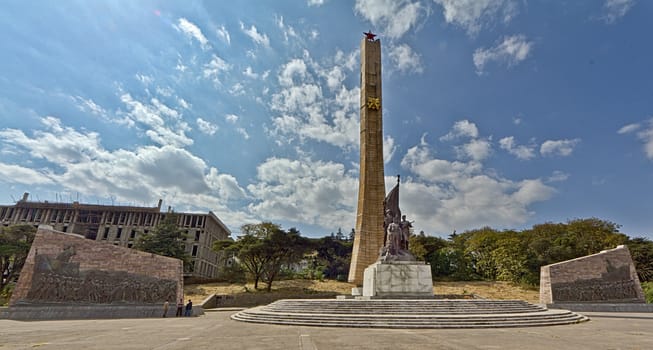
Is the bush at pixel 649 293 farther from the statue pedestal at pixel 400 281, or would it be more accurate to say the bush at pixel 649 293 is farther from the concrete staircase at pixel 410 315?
the statue pedestal at pixel 400 281

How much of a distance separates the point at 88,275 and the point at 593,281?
25363 millimetres

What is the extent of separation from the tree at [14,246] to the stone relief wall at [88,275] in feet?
44.4

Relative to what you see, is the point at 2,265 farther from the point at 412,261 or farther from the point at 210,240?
the point at 412,261

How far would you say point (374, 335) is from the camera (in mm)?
6691

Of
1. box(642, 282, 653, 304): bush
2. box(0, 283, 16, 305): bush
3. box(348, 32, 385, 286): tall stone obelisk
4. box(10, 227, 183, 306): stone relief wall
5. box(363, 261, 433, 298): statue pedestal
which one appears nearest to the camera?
box(363, 261, 433, 298): statue pedestal

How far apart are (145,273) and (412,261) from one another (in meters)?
12.2

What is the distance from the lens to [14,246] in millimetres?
23844

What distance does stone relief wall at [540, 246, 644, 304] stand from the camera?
1744cm

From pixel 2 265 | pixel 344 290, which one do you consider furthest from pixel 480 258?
pixel 2 265

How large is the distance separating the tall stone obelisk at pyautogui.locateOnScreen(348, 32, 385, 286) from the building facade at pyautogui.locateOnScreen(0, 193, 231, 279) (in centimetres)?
2909

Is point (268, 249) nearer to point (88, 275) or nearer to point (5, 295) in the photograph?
point (88, 275)

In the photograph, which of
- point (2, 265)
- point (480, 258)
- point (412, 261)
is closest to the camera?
→ point (412, 261)

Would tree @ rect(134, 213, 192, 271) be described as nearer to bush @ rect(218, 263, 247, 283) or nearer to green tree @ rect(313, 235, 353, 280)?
bush @ rect(218, 263, 247, 283)

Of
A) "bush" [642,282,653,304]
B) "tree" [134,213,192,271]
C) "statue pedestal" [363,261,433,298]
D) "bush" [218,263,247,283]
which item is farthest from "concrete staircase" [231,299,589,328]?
"tree" [134,213,192,271]
